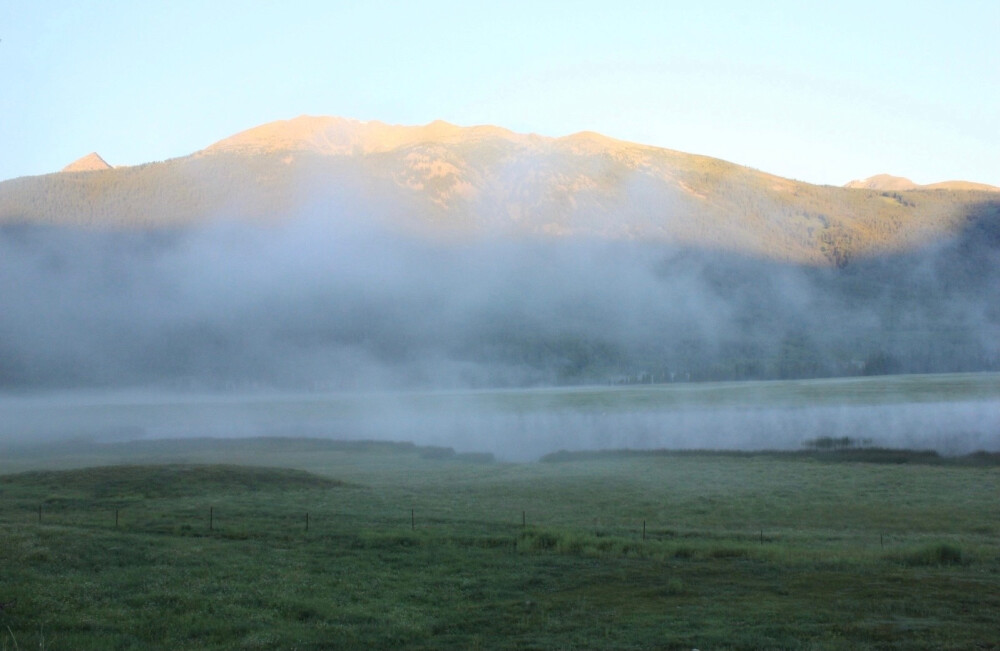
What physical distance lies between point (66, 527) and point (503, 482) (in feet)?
97.9

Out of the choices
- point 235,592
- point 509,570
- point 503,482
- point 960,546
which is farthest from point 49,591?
point 503,482

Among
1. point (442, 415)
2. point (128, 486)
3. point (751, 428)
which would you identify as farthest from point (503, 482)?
point (442, 415)

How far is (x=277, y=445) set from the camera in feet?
318

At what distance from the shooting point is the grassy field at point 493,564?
18781 mm

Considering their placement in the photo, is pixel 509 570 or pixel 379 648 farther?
pixel 509 570

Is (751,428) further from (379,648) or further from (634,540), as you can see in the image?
(379,648)

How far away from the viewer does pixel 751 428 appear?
308 ft

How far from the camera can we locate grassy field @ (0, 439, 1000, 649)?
61.6 feet

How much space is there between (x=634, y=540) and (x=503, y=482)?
26265 mm

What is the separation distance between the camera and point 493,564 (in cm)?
2702

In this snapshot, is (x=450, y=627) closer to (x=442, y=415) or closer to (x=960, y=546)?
(x=960, y=546)

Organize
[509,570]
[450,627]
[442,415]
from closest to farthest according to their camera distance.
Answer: [450,627] < [509,570] < [442,415]

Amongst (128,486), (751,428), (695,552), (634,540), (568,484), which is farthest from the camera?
(751,428)

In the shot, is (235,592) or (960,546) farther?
(960,546)
